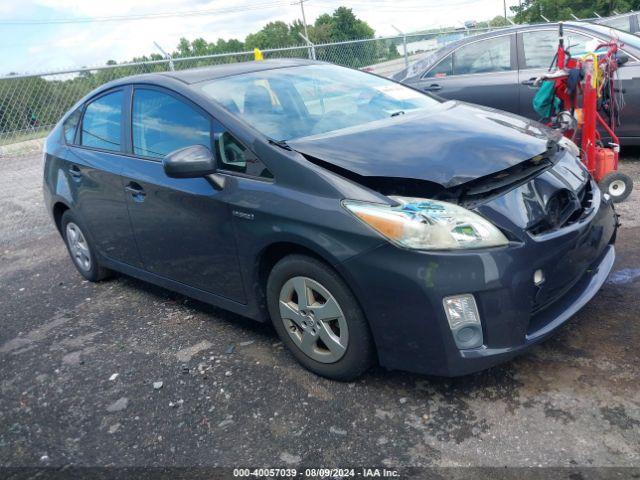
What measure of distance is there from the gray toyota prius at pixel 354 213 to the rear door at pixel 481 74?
3.16 m

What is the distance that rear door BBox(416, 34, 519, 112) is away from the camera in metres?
6.87

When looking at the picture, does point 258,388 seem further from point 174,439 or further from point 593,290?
point 593,290

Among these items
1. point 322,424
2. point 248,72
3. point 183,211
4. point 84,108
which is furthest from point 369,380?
point 84,108

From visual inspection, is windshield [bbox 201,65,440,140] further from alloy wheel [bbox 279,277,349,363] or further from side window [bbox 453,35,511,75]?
side window [bbox 453,35,511,75]

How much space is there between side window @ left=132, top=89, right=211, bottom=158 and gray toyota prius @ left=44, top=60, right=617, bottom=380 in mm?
12

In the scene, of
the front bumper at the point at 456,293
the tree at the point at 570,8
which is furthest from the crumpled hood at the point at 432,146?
the tree at the point at 570,8

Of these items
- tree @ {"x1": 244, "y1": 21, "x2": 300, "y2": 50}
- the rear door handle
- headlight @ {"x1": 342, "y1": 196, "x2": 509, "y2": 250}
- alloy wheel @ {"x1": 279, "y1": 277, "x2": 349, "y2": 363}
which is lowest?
alloy wheel @ {"x1": 279, "y1": 277, "x2": 349, "y2": 363}

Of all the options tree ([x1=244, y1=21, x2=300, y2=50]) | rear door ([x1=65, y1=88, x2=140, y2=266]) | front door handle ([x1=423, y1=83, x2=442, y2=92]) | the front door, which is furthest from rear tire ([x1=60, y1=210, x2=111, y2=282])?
tree ([x1=244, y1=21, x2=300, y2=50])

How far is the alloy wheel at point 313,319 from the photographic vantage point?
2818mm

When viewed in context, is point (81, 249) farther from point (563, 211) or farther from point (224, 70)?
point (563, 211)

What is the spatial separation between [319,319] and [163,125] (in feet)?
5.35

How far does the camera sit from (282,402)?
9.61ft

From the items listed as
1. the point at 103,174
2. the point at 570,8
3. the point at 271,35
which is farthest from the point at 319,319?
the point at 271,35

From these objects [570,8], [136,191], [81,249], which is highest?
[570,8]
